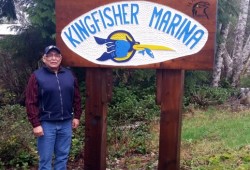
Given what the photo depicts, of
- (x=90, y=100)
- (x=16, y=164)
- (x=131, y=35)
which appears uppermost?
(x=131, y=35)

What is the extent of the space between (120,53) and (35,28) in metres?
6.79

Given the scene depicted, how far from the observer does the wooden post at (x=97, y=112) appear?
559cm

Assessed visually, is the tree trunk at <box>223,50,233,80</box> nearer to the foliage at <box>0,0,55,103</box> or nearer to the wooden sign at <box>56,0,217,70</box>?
the foliage at <box>0,0,55,103</box>

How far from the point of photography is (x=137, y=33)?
523 cm

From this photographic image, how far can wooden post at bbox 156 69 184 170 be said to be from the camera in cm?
524

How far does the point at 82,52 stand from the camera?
216 inches

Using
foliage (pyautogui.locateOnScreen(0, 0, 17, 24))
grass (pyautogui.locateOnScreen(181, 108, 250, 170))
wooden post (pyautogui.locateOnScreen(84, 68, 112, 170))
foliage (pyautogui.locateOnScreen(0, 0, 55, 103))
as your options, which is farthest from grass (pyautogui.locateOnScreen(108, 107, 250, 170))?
foliage (pyautogui.locateOnScreen(0, 0, 17, 24))

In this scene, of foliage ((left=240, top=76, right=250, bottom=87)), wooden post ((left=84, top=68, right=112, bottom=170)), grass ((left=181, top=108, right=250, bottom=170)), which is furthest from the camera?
foliage ((left=240, top=76, right=250, bottom=87))

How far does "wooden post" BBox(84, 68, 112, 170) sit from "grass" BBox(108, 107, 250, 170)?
888 mm

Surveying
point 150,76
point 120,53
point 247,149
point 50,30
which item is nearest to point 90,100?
point 120,53

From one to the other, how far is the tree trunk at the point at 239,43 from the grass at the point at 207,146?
19.0ft

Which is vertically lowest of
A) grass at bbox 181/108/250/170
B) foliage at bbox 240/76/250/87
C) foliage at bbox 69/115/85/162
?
foliage at bbox 69/115/85/162

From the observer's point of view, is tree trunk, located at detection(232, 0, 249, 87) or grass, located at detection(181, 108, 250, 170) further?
tree trunk, located at detection(232, 0, 249, 87)

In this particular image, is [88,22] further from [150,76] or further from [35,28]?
[150,76]
